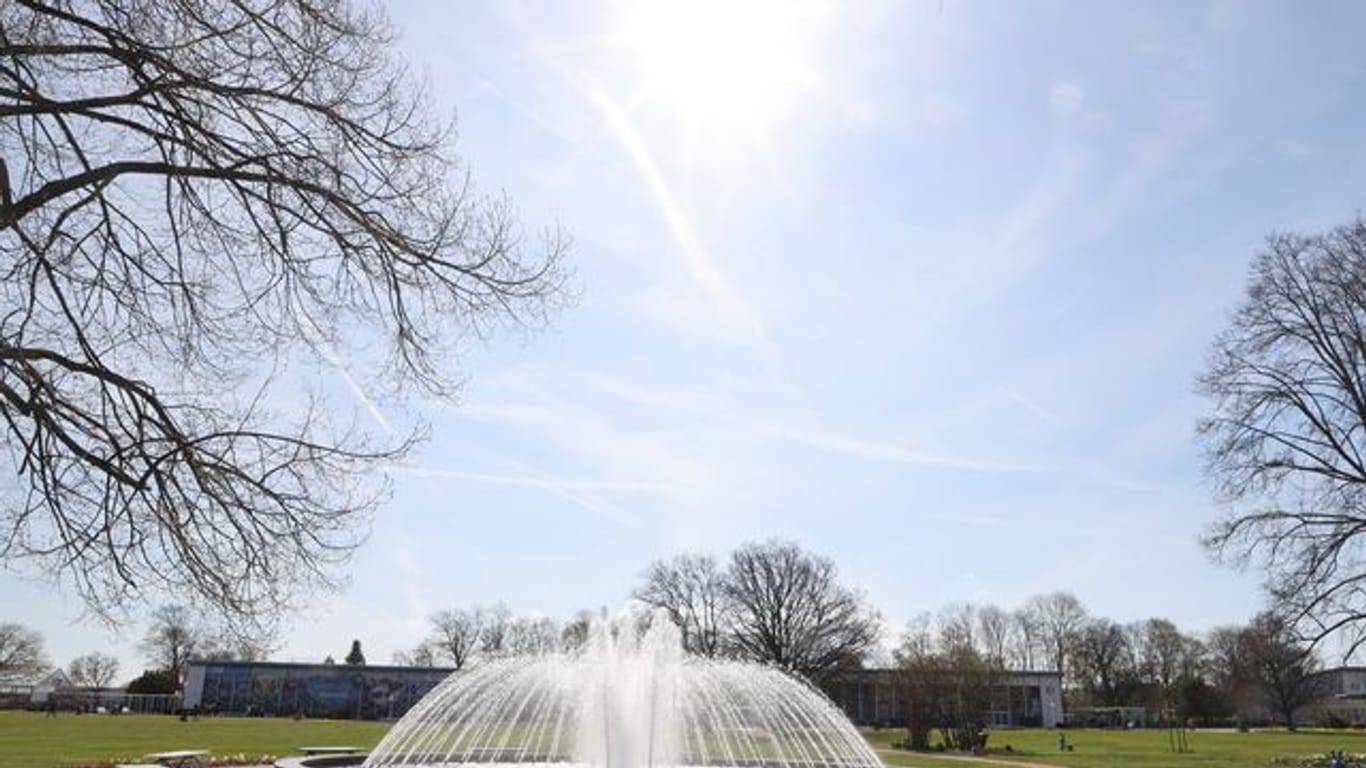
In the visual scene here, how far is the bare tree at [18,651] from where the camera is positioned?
3521 inches

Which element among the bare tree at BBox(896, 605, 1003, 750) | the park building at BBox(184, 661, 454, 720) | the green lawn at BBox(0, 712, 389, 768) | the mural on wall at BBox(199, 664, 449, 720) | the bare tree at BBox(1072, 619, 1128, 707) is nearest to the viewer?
the green lawn at BBox(0, 712, 389, 768)

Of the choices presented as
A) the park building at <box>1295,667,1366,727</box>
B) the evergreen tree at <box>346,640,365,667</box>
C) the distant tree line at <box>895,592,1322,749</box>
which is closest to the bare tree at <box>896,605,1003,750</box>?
the distant tree line at <box>895,592,1322,749</box>

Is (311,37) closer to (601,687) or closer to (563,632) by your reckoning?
(601,687)

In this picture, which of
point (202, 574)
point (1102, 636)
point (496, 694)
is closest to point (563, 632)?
point (1102, 636)

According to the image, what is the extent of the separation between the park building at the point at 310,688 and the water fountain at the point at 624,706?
76151 mm

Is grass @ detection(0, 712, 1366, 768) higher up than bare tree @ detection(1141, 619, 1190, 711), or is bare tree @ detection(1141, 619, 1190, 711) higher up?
bare tree @ detection(1141, 619, 1190, 711)

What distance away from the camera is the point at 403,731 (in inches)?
655

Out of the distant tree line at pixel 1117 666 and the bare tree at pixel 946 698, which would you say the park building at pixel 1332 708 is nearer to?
the distant tree line at pixel 1117 666

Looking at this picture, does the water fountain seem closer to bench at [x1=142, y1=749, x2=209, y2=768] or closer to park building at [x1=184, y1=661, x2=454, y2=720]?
bench at [x1=142, y1=749, x2=209, y2=768]

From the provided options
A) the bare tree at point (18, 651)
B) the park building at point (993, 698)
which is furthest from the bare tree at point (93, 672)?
the park building at point (993, 698)

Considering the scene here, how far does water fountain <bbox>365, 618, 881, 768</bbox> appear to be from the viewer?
53.7 ft

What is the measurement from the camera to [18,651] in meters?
91.2

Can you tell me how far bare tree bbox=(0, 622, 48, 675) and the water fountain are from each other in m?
87.2

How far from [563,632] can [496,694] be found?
70.0 m
